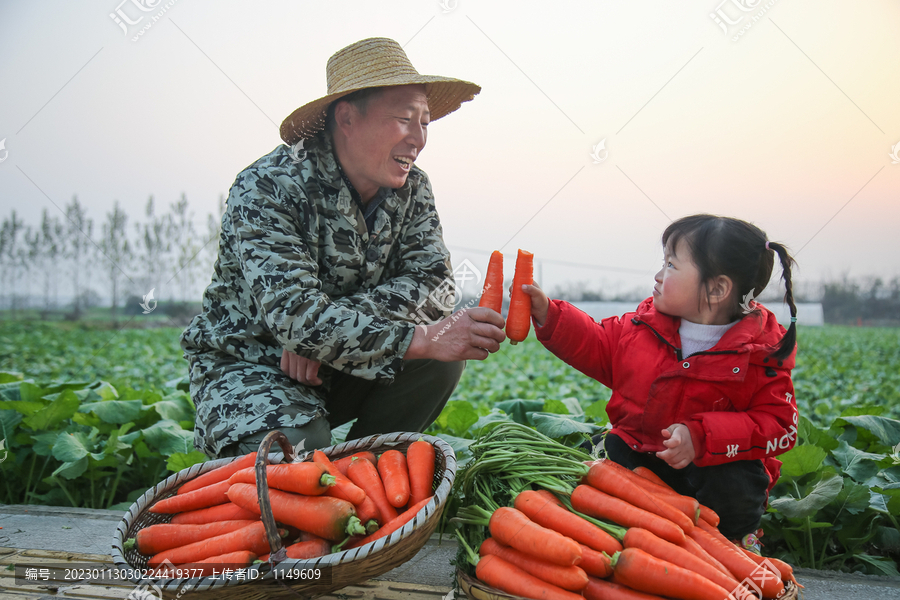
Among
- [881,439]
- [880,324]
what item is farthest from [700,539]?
[880,324]

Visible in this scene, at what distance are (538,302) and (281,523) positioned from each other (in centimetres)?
119

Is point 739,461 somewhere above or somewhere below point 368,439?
above

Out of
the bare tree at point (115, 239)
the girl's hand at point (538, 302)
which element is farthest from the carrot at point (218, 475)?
the bare tree at point (115, 239)

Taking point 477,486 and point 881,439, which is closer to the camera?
point 477,486

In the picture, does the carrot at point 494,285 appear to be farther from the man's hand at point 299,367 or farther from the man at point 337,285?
the man's hand at point 299,367

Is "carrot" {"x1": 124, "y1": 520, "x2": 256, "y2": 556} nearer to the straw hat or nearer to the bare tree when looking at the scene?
the straw hat

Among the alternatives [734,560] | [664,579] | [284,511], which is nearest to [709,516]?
[734,560]

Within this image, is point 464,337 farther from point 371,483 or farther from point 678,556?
point 678,556

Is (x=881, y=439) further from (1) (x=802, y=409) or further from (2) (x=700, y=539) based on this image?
(1) (x=802, y=409)

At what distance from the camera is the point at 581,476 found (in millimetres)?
1889

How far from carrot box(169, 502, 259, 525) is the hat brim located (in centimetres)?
147

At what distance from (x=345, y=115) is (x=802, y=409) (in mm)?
5909

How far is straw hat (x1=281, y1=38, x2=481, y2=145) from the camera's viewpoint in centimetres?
223

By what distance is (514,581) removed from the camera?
5.05 ft
